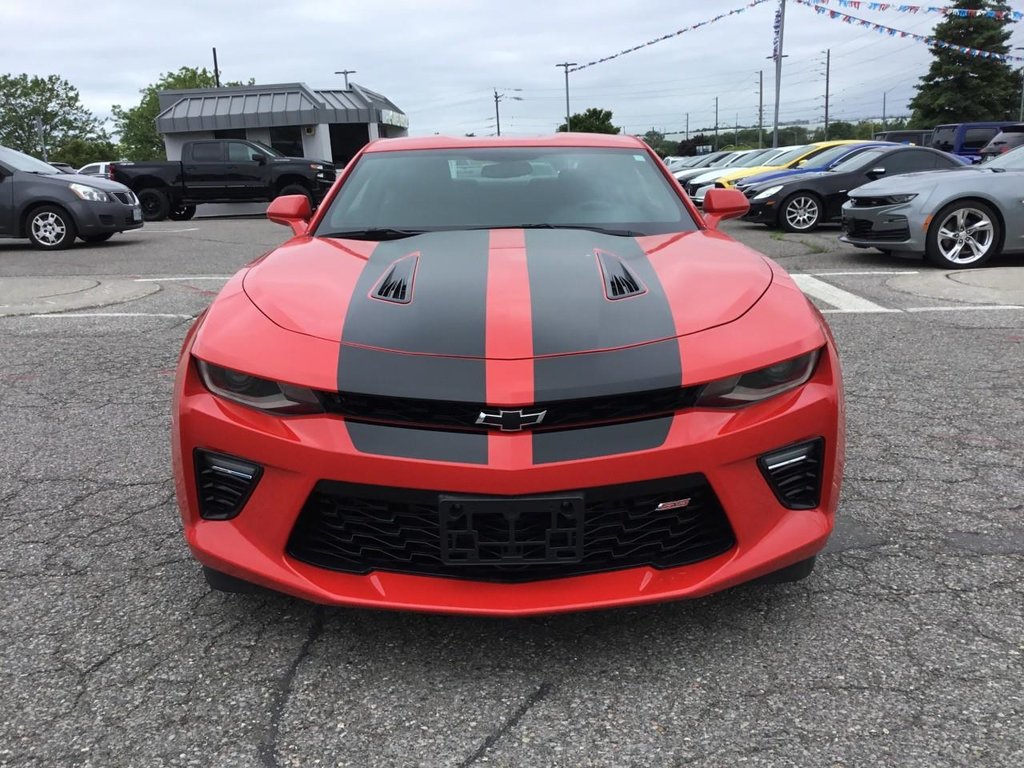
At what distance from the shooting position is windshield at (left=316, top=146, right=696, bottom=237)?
3168mm

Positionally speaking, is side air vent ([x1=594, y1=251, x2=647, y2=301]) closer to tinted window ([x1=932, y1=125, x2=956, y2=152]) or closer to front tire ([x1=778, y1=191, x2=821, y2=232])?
front tire ([x1=778, y1=191, x2=821, y2=232])

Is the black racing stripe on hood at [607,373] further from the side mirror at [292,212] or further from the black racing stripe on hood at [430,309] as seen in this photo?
the side mirror at [292,212]

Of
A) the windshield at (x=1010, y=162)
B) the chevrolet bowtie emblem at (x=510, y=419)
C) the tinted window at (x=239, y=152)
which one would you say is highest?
the tinted window at (x=239, y=152)

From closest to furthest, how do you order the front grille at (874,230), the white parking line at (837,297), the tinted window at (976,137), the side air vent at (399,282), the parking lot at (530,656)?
the parking lot at (530,656), the side air vent at (399,282), the white parking line at (837,297), the front grille at (874,230), the tinted window at (976,137)

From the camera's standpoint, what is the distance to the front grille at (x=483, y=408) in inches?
76.9

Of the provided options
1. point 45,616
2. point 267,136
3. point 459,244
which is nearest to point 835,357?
point 459,244

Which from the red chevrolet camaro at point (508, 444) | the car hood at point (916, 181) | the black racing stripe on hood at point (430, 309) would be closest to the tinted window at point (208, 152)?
the car hood at point (916, 181)

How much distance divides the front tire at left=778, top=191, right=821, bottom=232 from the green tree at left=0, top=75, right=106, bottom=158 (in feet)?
209

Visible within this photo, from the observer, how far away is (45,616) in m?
2.35

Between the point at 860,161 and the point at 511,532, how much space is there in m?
12.0

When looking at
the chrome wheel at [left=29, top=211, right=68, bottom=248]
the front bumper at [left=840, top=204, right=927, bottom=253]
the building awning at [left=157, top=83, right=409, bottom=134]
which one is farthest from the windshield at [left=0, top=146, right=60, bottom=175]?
the building awning at [left=157, top=83, right=409, bottom=134]

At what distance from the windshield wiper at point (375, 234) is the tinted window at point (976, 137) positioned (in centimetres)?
2215

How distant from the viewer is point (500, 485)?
1.88 metres

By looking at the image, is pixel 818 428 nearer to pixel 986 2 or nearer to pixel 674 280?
pixel 674 280
